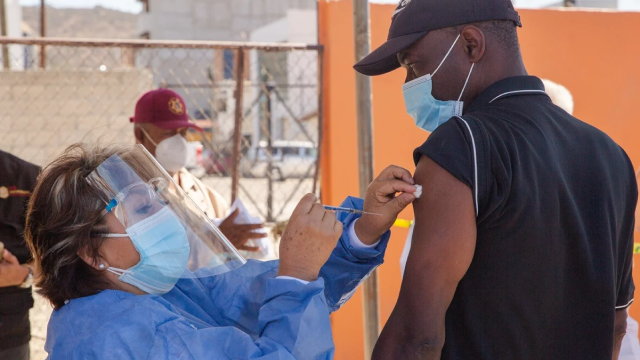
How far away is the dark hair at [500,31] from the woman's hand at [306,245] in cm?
56

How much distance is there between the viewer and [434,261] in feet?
4.36

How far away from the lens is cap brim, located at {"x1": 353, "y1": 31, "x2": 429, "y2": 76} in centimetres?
149

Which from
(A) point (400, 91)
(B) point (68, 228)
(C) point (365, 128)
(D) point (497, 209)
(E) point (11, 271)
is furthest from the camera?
(A) point (400, 91)

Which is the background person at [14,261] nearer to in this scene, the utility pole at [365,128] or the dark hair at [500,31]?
the utility pole at [365,128]

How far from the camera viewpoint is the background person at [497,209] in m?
1.32

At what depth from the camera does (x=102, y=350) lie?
55.3 inches

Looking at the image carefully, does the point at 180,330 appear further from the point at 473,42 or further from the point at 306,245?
the point at 473,42

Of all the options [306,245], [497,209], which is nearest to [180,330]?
[306,245]

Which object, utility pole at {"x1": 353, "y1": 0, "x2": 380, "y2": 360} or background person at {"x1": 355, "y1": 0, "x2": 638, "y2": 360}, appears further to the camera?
utility pole at {"x1": 353, "y1": 0, "x2": 380, "y2": 360}

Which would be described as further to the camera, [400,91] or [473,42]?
[400,91]

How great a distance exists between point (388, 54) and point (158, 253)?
762 mm

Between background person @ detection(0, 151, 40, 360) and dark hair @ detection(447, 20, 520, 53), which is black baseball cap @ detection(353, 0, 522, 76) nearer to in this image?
dark hair @ detection(447, 20, 520, 53)

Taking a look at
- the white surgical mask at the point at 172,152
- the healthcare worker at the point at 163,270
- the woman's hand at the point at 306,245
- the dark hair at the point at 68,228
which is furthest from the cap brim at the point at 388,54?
the white surgical mask at the point at 172,152

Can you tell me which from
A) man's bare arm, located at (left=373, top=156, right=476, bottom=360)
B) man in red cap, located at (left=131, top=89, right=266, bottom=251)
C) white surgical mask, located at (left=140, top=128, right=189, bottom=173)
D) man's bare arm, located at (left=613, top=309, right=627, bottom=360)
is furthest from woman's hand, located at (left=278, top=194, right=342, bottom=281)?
white surgical mask, located at (left=140, top=128, right=189, bottom=173)
